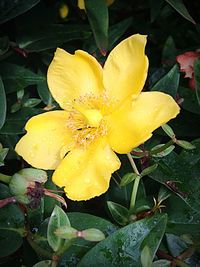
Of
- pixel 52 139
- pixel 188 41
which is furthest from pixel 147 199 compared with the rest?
pixel 188 41

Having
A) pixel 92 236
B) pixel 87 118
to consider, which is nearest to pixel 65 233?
pixel 92 236

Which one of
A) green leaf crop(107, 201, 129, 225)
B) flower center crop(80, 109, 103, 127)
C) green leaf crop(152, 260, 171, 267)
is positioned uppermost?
flower center crop(80, 109, 103, 127)

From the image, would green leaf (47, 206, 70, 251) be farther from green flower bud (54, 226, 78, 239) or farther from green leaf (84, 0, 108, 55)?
green leaf (84, 0, 108, 55)

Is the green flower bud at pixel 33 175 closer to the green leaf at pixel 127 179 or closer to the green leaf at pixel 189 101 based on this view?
the green leaf at pixel 127 179

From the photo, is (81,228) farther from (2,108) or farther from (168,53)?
(168,53)

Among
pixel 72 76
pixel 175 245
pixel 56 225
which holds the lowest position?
pixel 175 245

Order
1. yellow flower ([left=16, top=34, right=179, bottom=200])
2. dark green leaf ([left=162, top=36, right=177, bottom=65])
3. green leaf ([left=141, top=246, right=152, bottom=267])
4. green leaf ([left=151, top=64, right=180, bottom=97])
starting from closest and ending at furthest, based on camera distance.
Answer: green leaf ([left=141, top=246, right=152, bottom=267]) < yellow flower ([left=16, top=34, right=179, bottom=200]) < green leaf ([left=151, top=64, right=180, bottom=97]) < dark green leaf ([left=162, top=36, right=177, bottom=65])

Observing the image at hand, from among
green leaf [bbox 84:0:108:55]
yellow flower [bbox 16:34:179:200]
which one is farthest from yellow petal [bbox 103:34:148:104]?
green leaf [bbox 84:0:108:55]
